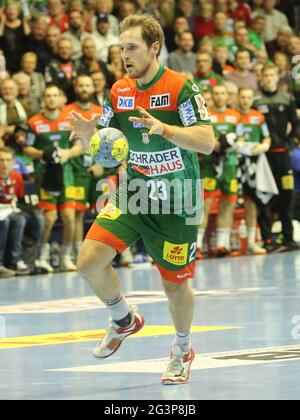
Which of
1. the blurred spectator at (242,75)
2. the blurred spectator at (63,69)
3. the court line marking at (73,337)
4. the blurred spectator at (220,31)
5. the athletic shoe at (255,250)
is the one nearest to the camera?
the court line marking at (73,337)

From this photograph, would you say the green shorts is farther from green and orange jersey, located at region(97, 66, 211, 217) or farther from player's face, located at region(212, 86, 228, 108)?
player's face, located at region(212, 86, 228, 108)

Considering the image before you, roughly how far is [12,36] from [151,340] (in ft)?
33.0

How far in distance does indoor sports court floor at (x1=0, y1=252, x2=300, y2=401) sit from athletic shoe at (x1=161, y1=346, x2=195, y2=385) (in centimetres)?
8

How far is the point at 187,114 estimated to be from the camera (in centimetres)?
822

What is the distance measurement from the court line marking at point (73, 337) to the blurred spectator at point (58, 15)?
1031 centimetres

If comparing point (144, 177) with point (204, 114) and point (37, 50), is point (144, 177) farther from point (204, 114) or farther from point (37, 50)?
point (37, 50)

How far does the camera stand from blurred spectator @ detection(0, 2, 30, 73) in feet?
63.2

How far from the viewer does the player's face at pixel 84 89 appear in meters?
17.8

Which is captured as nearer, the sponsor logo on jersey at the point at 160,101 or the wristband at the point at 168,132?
the wristband at the point at 168,132

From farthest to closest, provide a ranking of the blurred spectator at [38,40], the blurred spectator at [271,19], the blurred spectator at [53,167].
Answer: the blurred spectator at [271,19] < the blurred spectator at [38,40] < the blurred spectator at [53,167]

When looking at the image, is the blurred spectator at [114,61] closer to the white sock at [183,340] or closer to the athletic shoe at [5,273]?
the athletic shoe at [5,273]
